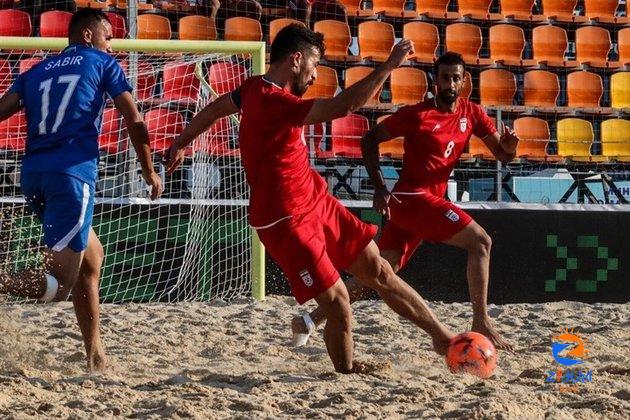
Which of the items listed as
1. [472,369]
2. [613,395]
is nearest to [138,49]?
[472,369]

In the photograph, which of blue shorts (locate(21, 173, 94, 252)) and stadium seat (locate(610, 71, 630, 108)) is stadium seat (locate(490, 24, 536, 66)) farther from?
blue shorts (locate(21, 173, 94, 252))

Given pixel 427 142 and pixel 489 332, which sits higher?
pixel 427 142

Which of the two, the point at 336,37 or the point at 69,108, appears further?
the point at 336,37

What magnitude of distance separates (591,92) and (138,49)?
7526 mm

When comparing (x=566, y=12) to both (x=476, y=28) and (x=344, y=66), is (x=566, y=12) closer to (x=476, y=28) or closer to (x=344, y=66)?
(x=476, y=28)

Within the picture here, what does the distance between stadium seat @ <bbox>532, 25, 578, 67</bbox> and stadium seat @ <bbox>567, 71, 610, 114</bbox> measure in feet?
1.03

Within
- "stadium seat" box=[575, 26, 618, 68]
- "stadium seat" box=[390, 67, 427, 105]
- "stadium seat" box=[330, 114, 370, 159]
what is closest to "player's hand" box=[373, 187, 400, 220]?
"stadium seat" box=[330, 114, 370, 159]

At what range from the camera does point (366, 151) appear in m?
6.79

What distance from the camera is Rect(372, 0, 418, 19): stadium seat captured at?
13.5 meters

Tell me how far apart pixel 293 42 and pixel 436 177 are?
2.22 m

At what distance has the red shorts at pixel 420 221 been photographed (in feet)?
21.7

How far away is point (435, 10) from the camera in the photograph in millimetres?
14016

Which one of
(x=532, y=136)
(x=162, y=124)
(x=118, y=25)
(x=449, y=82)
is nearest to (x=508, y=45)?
(x=532, y=136)

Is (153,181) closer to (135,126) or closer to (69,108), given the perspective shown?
(135,126)
